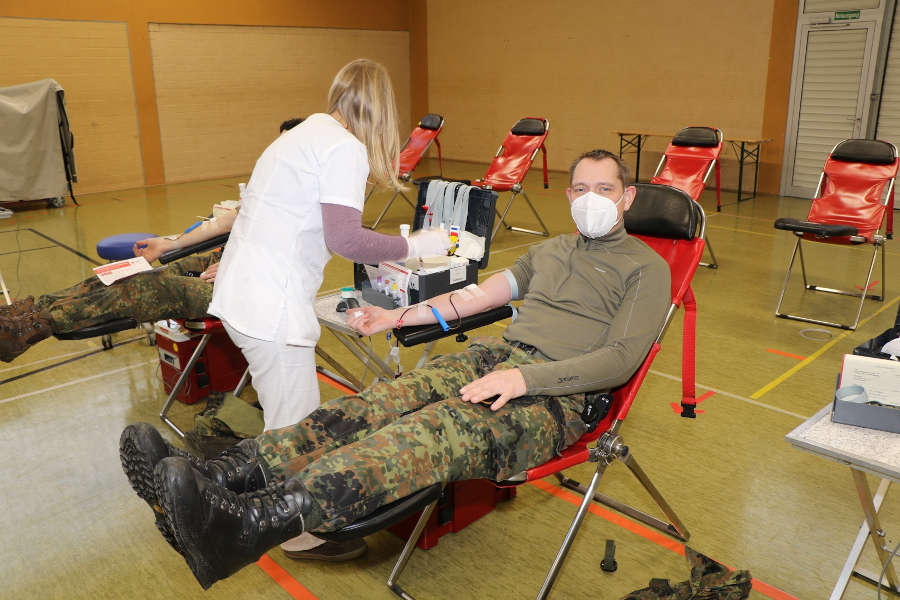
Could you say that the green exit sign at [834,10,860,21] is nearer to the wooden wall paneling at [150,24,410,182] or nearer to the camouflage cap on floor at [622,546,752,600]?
the wooden wall paneling at [150,24,410,182]

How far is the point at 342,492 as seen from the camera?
1.58 m

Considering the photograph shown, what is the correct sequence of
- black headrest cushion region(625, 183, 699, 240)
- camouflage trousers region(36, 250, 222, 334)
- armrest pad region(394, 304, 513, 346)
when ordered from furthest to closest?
camouflage trousers region(36, 250, 222, 334) → black headrest cushion region(625, 183, 699, 240) → armrest pad region(394, 304, 513, 346)

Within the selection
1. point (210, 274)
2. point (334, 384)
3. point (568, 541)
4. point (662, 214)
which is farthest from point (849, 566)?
point (210, 274)

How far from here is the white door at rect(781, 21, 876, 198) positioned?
754 cm

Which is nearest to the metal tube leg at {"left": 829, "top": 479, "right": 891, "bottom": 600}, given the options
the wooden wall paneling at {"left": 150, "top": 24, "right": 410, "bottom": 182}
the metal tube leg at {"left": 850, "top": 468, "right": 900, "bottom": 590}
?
the metal tube leg at {"left": 850, "top": 468, "right": 900, "bottom": 590}

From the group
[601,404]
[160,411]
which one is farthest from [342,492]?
[160,411]

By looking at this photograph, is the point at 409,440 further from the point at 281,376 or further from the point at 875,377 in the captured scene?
the point at 875,377

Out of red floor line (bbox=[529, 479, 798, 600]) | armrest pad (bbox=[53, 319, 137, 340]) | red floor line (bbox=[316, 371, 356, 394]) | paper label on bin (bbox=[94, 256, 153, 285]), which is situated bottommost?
red floor line (bbox=[529, 479, 798, 600])

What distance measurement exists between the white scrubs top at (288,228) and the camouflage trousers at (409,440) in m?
0.38

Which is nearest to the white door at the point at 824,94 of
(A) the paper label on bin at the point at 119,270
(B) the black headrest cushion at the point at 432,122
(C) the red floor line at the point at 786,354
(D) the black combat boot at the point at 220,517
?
(B) the black headrest cushion at the point at 432,122

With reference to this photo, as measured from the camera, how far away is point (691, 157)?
6.04 m

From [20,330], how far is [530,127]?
5187 millimetres

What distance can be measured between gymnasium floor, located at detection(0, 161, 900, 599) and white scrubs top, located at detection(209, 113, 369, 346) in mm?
808

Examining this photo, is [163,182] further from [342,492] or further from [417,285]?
[342,492]
